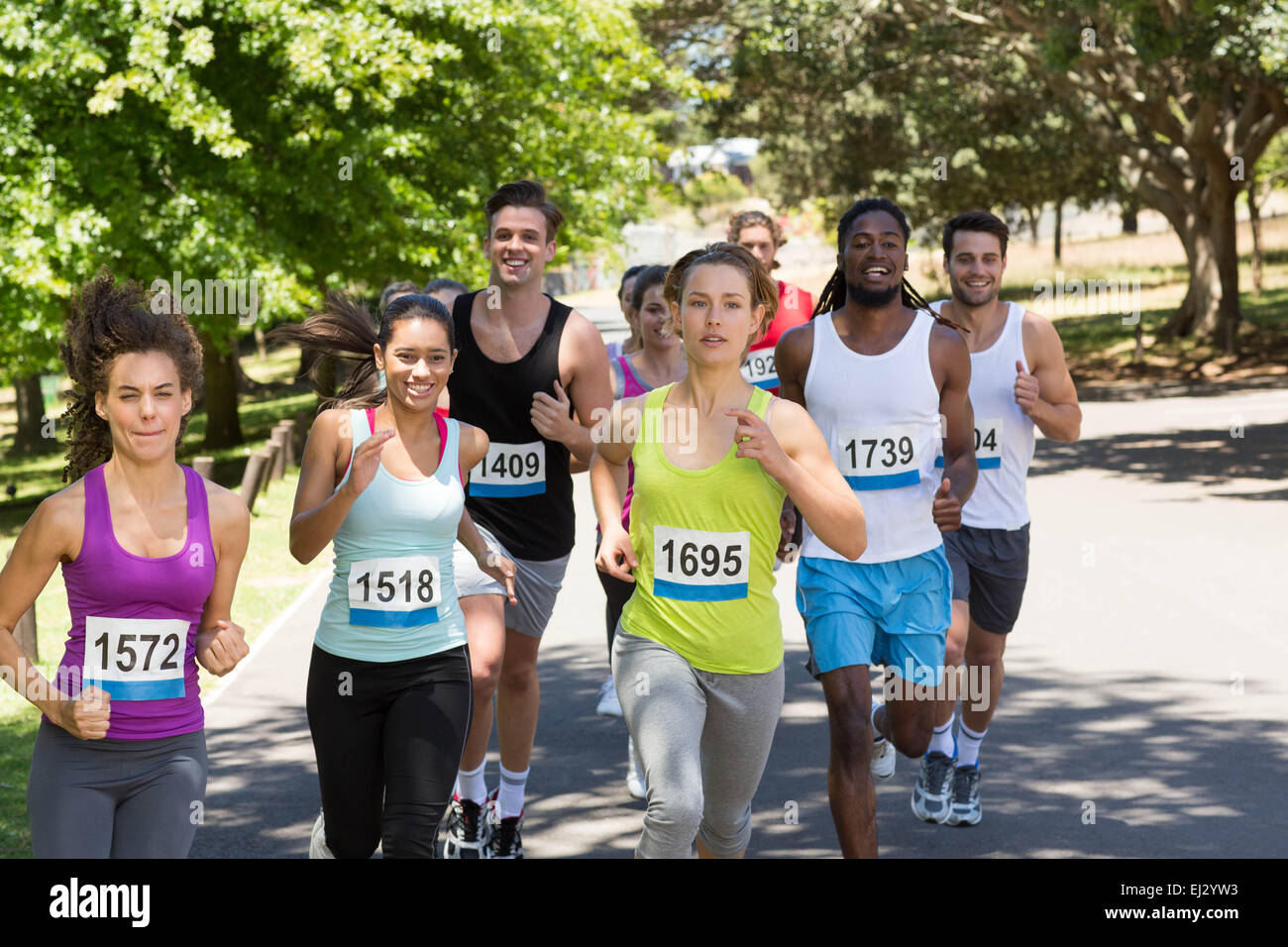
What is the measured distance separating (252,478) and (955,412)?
9.86 metres

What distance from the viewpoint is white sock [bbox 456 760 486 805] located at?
5.78 meters

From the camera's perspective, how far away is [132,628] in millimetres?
3779

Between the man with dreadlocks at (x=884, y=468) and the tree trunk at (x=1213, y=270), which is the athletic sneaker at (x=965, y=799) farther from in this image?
the tree trunk at (x=1213, y=270)

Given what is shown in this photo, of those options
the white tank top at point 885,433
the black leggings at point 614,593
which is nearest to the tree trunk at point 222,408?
the black leggings at point 614,593

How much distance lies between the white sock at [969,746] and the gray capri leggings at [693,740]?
1943mm

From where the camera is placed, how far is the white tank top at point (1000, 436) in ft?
21.0

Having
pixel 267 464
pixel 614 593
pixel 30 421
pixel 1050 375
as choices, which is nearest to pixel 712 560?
pixel 614 593

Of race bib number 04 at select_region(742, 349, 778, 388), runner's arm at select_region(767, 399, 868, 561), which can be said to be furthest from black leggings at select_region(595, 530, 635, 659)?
runner's arm at select_region(767, 399, 868, 561)

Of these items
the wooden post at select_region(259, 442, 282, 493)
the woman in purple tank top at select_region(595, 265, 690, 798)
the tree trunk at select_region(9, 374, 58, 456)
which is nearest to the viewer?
the woman in purple tank top at select_region(595, 265, 690, 798)

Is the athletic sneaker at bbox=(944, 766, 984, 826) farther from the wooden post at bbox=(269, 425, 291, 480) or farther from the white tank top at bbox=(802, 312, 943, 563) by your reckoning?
the wooden post at bbox=(269, 425, 291, 480)

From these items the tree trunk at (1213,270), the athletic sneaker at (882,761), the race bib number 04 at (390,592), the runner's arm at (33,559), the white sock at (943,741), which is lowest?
the athletic sneaker at (882,761)

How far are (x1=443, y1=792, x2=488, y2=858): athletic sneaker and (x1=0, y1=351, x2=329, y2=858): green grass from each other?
1498 millimetres

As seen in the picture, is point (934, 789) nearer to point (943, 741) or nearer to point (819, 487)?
point (943, 741)
